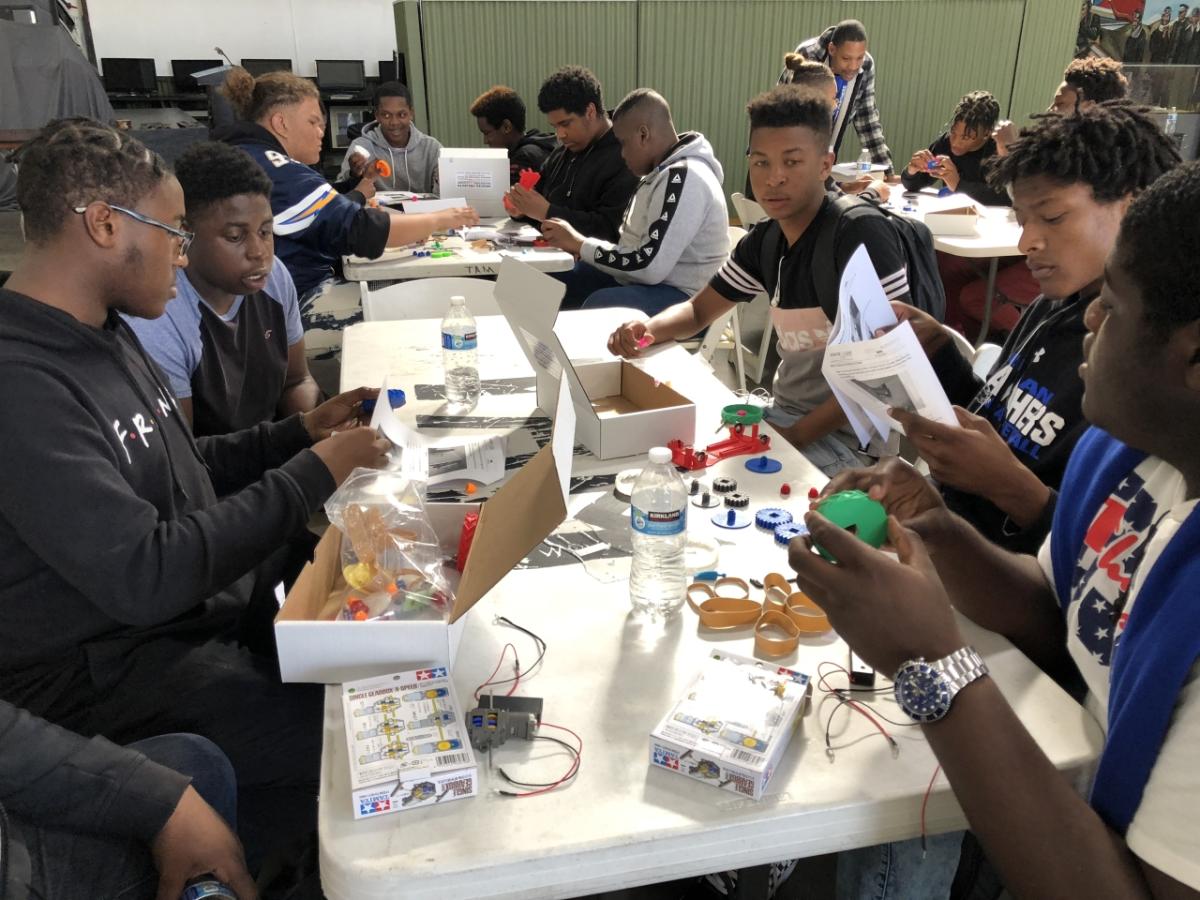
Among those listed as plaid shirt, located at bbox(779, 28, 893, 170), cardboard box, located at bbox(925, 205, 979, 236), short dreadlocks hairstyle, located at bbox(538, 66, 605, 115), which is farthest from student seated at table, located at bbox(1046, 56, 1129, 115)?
short dreadlocks hairstyle, located at bbox(538, 66, 605, 115)

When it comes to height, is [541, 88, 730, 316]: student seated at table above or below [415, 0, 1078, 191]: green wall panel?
below

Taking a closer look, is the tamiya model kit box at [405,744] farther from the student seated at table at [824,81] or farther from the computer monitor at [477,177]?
the student seated at table at [824,81]

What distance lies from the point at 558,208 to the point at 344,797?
368 cm

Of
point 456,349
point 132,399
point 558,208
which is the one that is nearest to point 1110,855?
point 132,399

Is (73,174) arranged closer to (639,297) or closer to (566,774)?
(566,774)

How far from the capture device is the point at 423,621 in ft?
3.54

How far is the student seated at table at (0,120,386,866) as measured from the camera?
1210 millimetres

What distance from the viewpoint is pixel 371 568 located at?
50.9 inches

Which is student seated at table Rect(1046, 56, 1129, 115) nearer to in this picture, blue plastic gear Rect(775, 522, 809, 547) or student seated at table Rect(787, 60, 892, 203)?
student seated at table Rect(787, 60, 892, 203)

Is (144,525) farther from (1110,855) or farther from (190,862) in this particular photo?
(1110,855)

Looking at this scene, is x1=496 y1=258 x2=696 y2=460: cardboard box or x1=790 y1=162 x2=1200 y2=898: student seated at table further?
x1=496 y1=258 x2=696 y2=460: cardboard box

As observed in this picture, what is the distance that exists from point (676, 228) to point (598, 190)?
1.09 metres

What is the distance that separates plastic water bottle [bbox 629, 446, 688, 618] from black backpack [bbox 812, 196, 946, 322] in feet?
3.42

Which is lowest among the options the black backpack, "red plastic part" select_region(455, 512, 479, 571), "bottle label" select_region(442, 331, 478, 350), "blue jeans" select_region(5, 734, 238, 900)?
"blue jeans" select_region(5, 734, 238, 900)
